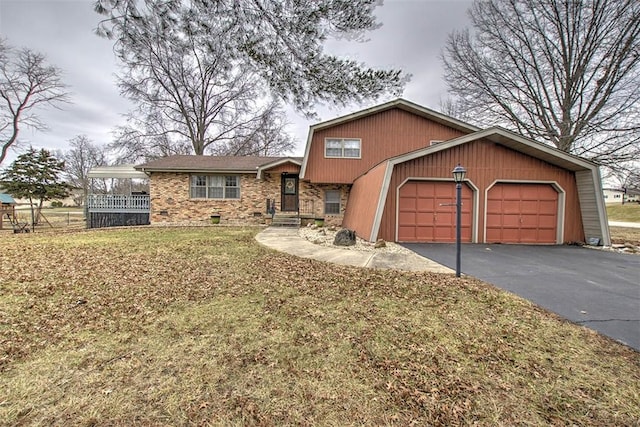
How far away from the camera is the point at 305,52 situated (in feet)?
13.5

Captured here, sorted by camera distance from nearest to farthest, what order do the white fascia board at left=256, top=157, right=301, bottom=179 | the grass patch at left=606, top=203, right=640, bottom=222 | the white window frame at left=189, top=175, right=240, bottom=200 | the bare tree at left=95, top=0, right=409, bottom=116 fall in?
the bare tree at left=95, top=0, right=409, bottom=116, the white fascia board at left=256, top=157, right=301, bottom=179, the white window frame at left=189, top=175, right=240, bottom=200, the grass patch at left=606, top=203, right=640, bottom=222

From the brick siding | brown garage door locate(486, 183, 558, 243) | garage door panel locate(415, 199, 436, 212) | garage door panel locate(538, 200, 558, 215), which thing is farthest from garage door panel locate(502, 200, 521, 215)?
the brick siding

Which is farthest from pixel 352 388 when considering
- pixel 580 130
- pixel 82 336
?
pixel 580 130

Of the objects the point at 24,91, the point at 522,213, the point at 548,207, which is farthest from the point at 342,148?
the point at 24,91

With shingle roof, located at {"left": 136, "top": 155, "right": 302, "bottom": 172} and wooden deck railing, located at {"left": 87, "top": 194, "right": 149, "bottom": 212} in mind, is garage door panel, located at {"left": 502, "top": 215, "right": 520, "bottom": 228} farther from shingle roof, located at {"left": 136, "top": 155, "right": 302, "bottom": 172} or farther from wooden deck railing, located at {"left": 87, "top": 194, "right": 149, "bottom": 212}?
wooden deck railing, located at {"left": 87, "top": 194, "right": 149, "bottom": 212}

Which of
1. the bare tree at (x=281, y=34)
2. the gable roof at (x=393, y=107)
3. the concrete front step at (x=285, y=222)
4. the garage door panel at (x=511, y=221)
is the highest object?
the gable roof at (x=393, y=107)

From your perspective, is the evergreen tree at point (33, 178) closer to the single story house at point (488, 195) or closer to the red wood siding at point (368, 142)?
the red wood siding at point (368, 142)

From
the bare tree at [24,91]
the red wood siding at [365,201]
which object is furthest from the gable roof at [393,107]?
the bare tree at [24,91]

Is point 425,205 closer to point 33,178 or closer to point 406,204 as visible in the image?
point 406,204

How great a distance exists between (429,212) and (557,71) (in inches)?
524

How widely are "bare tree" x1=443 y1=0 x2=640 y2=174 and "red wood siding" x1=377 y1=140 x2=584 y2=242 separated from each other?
24.7ft

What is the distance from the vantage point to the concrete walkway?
19.2 feet

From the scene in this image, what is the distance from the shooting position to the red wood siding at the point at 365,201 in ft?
29.3

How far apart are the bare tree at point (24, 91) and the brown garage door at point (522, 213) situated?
26.3m
